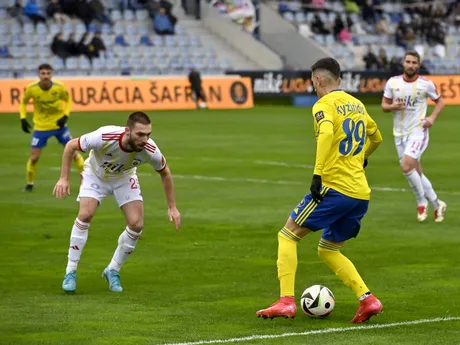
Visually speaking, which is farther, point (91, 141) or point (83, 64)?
point (83, 64)

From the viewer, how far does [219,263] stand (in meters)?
13.5

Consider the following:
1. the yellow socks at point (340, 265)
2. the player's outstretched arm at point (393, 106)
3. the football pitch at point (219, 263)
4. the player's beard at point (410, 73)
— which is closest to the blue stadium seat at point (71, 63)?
the football pitch at point (219, 263)

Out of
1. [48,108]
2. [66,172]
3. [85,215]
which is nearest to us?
[66,172]

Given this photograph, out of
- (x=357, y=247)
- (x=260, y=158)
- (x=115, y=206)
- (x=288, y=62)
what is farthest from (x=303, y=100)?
(x=357, y=247)

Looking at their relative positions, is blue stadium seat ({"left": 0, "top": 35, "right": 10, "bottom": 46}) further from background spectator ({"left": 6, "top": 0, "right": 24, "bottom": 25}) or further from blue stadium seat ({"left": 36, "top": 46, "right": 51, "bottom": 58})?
blue stadium seat ({"left": 36, "top": 46, "right": 51, "bottom": 58})

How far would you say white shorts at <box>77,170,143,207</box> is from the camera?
460 inches

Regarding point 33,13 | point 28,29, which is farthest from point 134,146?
point 33,13

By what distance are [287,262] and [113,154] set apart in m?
2.33

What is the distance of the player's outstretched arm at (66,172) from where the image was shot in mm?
10750

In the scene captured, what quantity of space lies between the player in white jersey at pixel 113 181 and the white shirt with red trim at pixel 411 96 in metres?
6.65

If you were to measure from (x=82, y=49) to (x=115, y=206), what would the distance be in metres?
29.7

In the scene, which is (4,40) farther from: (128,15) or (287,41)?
(287,41)

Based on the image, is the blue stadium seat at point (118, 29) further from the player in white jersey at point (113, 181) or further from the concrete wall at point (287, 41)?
the player in white jersey at point (113, 181)

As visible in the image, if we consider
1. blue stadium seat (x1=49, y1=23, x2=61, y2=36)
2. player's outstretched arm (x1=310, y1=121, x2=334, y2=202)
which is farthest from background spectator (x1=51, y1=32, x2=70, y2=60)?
player's outstretched arm (x1=310, y1=121, x2=334, y2=202)
